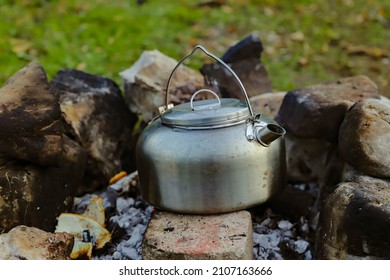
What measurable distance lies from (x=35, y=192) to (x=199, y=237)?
897 mm

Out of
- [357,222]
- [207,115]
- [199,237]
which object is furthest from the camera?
[207,115]

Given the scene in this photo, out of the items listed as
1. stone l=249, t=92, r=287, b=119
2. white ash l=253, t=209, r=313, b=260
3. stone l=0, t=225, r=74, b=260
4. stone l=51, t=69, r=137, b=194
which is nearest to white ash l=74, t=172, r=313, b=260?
white ash l=253, t=209, r=313, b=260

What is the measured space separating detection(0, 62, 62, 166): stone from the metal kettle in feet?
1.57

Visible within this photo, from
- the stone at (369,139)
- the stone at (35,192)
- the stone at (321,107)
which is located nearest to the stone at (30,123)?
the stone at (35,192)

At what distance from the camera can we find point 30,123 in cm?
262

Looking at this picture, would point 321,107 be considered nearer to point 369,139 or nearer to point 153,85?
point 369,139

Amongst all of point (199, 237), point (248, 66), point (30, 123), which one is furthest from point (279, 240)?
point (248, 66)

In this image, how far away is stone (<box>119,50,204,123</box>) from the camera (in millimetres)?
3521

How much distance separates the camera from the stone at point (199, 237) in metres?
2.30
